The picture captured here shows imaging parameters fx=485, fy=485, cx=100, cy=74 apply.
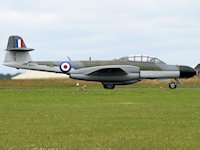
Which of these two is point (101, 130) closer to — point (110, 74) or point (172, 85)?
point (172, 85)

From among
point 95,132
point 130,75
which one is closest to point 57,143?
point 95,132

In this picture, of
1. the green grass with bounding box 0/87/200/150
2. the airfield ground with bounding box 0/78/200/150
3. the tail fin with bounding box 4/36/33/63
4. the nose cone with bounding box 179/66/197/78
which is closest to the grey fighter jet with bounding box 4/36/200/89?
the nose cone with bounding box 179/66/197/78

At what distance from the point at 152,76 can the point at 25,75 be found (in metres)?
43.6

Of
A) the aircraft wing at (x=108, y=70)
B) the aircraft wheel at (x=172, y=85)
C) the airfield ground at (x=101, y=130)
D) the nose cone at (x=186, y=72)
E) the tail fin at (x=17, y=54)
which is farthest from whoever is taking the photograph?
the tail fin at (x=17, y=54)

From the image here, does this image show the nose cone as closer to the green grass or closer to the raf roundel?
the raf roundel

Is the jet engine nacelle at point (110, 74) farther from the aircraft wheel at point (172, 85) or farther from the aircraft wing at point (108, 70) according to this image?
the aircraft wheel at point (172, 85)

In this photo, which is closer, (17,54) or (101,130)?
(101,130)

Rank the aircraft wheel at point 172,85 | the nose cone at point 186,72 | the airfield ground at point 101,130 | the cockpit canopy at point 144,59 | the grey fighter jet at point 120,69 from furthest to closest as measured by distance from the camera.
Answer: the cockpit canopy at point 144,59 < the nose cone at point 186,72 < the grey fighter jet at point 120,69 < the aircraft wheel at point 172,85 < the airfield ground at point 101,130

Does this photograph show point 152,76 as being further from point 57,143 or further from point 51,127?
point 57,143

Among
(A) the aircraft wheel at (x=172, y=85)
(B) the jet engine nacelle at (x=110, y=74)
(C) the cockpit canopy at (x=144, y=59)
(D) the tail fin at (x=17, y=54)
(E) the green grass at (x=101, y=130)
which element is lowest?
(E) the green grass at (x=101, y=130)

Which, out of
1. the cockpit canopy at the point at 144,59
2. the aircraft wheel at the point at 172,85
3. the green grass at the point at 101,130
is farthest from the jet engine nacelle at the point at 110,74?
the green grass at the point at 101,130

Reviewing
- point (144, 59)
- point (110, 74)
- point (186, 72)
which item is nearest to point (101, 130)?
point (110, 74)

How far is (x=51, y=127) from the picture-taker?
1176 centimetres

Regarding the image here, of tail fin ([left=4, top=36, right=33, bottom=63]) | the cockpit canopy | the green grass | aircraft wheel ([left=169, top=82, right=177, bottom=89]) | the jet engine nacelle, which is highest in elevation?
tail fin ([left=4, top=36, right=33, bottom=63])
